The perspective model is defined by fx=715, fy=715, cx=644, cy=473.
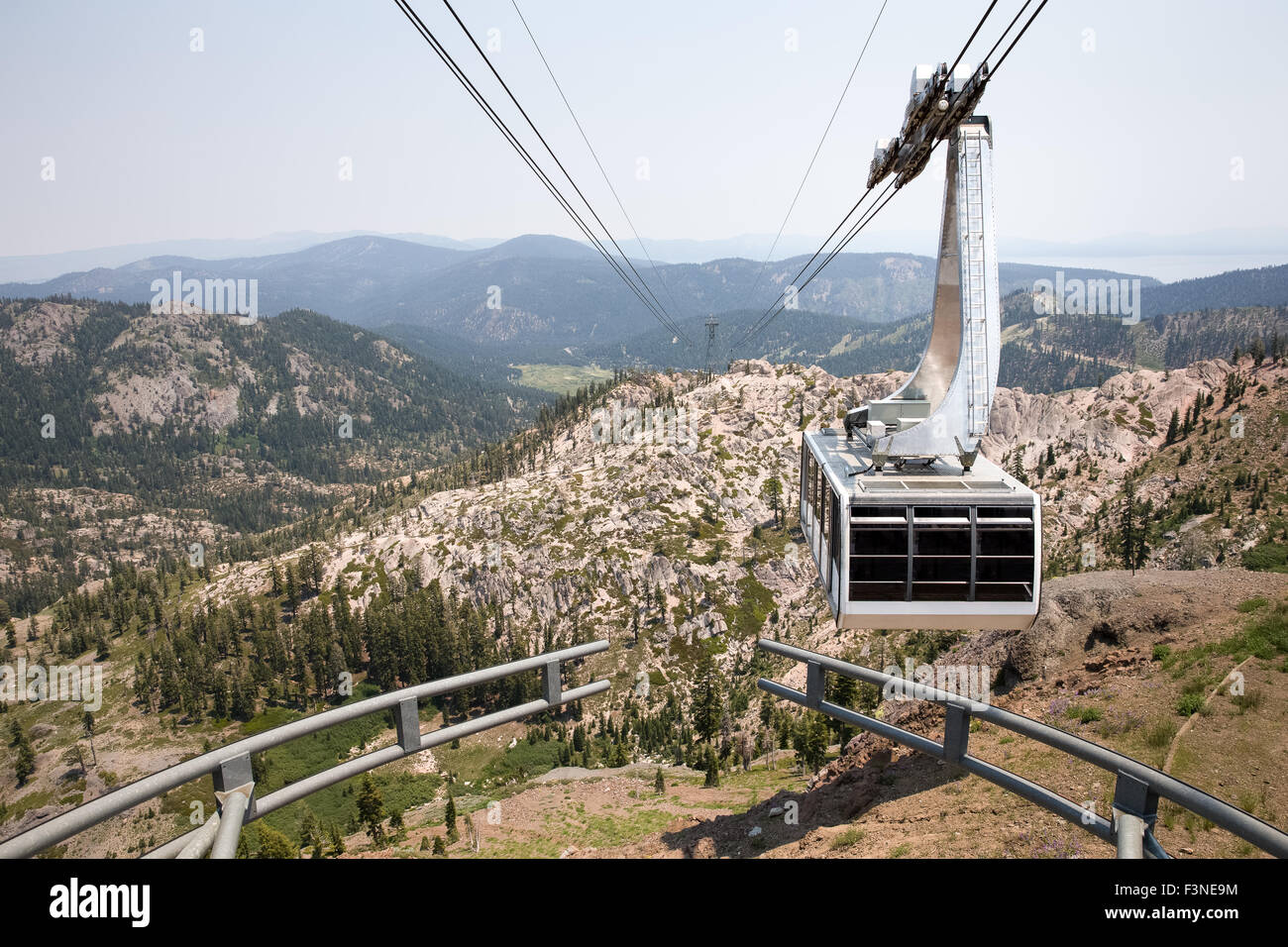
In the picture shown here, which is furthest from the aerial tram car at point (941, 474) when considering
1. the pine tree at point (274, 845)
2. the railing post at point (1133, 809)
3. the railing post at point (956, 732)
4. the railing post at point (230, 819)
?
the pine tree at point (274, 845)

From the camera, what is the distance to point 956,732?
6.53 m

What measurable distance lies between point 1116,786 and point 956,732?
1336mm

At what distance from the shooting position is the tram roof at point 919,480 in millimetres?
15773

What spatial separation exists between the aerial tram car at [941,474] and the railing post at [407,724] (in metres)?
11.4

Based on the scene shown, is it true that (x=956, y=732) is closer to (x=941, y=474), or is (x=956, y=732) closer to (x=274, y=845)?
(x=941, y=474)

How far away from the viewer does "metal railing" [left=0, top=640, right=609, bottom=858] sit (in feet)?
13.8

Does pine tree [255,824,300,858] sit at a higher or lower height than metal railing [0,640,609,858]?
lower

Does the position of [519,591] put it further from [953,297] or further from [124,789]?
[124,789]

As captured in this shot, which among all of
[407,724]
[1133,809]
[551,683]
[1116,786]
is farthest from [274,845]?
[1133,809]

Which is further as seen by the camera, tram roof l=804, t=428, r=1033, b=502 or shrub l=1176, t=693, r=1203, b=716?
shrub l=1176, t=693, r=1203, b=716

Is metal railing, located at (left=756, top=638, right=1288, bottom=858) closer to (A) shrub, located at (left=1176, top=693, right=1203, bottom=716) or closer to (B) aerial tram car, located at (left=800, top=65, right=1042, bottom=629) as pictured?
(B) aerial tram car, located at (left=800, top=65, right=1042, bottom=629)

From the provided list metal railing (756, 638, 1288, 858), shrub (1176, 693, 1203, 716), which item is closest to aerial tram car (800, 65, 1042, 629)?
shrub (1176, 693, 1203, 716)

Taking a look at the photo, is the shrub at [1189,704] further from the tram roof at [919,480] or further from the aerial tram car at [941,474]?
the tram roof at [919,480]
